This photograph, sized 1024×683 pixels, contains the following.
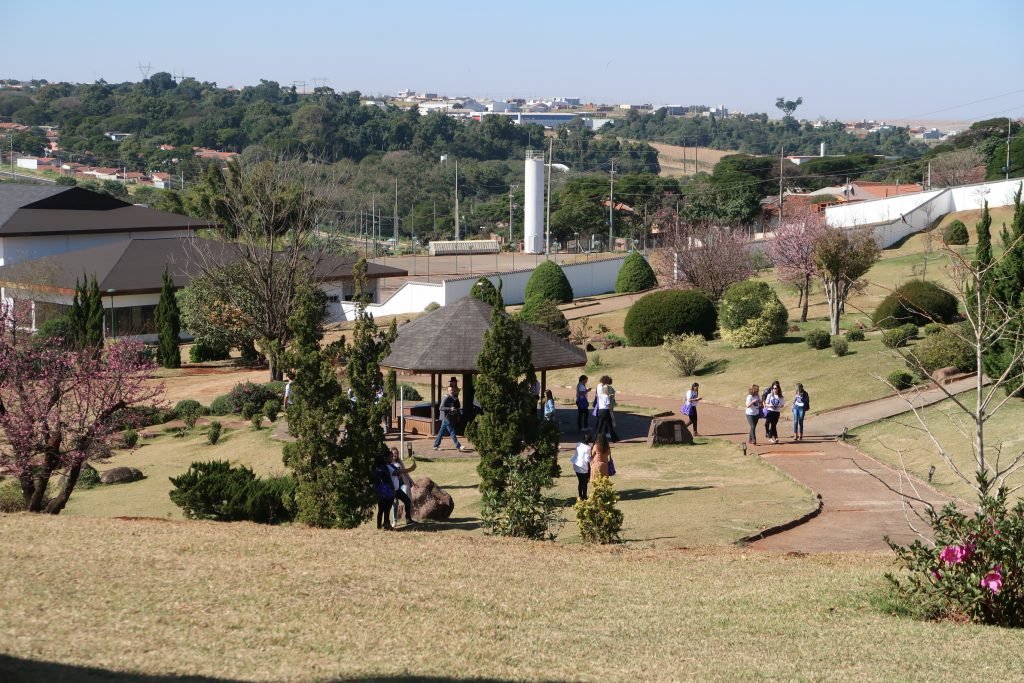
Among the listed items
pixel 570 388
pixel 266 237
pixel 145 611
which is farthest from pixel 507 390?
pixel 266 237

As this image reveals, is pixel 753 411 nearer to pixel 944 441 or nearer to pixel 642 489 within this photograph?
pixel 944 441

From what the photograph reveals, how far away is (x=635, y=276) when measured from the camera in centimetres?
5981

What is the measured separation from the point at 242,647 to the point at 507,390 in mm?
8633

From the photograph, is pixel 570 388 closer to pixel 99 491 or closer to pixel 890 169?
pixel 99 491

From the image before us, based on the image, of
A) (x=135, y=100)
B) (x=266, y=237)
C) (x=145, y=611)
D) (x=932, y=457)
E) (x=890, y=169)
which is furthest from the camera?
(x=135, y=100)

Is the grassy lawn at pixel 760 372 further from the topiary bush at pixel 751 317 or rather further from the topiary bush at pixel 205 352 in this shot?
the topiary bush at pixel 205 352

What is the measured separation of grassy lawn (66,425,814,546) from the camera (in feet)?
57.1

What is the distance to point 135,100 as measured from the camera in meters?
193

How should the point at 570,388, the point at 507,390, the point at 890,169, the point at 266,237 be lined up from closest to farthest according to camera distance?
1. the point at 507,390
2. the point at 570,388
3. the point at 266,237
4. the point at 890,169

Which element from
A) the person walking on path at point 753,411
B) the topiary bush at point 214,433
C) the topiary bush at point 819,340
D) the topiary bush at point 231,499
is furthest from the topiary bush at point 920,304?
the topiary bush at point 231,499

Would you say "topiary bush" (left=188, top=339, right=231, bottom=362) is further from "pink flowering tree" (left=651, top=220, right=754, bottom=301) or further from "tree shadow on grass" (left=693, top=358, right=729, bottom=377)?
"pink flowering tree" (left=651, top=220, right=754, bottom=301)

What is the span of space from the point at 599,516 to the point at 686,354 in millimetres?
19556

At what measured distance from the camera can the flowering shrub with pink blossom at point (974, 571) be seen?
37.8ft

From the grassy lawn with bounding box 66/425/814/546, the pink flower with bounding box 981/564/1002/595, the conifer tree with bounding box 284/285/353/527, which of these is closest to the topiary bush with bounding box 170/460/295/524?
the conifer tree with bounding box 284/285/353/527
